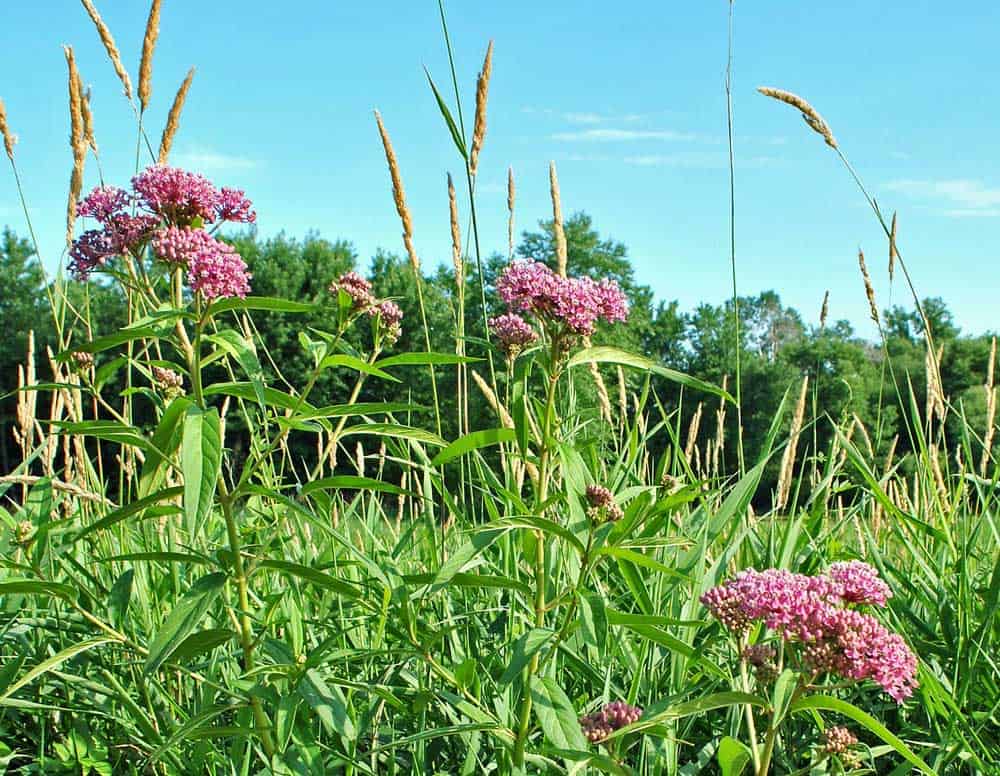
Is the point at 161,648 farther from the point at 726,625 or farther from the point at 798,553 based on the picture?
the point at 798,553

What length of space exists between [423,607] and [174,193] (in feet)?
3.24

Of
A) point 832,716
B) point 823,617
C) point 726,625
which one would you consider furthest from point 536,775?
point 832,716

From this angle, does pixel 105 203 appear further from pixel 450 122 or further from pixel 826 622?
pixel 826 622

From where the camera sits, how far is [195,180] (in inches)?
55.5

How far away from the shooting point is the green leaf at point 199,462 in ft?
3.43

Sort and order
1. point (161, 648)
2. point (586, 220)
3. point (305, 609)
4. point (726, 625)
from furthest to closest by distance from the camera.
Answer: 1. point (586, 220)
2. point (305, 609)
3. point (726, 625)
4. point (161, 648)

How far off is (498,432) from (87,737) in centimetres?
121

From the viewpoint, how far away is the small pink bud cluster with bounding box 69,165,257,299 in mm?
1296

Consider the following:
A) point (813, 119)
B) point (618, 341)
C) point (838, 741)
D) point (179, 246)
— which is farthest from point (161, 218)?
point (618, 341)

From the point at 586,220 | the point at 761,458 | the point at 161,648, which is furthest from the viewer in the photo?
the point at 586,220

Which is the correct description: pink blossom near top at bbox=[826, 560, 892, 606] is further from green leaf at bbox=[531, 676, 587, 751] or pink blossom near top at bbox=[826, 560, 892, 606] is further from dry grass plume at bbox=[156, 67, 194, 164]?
dry grass plume at bbox=[156, 67, 194, 164]

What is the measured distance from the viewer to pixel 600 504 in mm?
1248

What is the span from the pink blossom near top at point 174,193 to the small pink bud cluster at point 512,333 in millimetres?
552

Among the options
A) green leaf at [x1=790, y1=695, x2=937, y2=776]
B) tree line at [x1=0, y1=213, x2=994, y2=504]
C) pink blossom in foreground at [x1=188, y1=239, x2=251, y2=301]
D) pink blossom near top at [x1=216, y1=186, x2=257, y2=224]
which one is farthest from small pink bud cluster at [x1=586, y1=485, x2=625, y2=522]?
tree line at [x1=0, y1=213, x2=994, y2=504]
